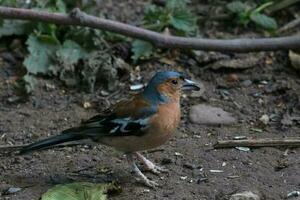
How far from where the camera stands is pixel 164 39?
26.2 ft

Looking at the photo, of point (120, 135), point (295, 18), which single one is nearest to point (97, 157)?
point (120, 135)

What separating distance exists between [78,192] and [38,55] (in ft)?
7.94

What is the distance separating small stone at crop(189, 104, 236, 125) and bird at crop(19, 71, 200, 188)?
960 mm

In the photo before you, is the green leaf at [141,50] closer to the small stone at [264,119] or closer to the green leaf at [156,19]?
the green leaf at [156,19]

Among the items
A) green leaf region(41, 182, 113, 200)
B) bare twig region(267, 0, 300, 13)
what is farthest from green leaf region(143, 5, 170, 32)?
green leaf region(41, 182, 113, 200)

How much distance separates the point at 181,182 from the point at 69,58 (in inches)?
90.2

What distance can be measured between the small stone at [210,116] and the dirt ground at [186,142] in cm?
6

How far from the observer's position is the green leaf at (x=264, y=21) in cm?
880

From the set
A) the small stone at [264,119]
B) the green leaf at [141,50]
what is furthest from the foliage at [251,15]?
the small stone at [264,119]

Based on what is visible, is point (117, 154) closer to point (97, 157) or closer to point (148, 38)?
point (97, 157)

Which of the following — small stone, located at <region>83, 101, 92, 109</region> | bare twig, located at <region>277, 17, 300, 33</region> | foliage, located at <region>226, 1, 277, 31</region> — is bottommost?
small stone, located at <region>83, 101, 92, 109</region>

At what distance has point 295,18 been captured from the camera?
30.2 ft

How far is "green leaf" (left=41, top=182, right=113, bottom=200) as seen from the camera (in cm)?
611

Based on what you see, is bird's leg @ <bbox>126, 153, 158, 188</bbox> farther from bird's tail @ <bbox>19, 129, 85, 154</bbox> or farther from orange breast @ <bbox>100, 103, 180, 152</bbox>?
bird's tail @ <bbox>19, 129, 85, 154</bbox>
